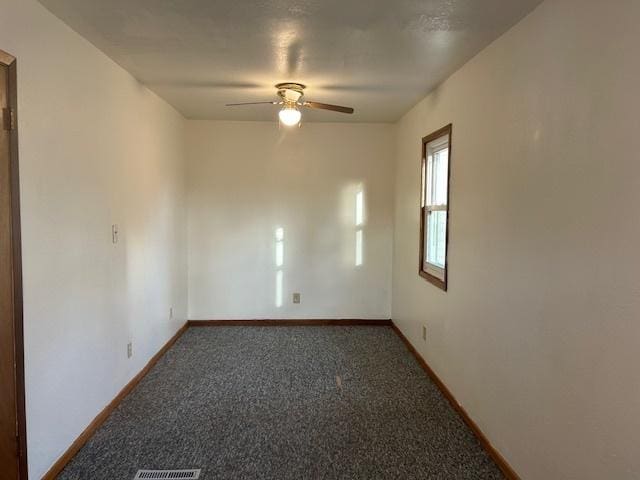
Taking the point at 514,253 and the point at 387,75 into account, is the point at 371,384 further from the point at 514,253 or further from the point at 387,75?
the point at 387,75

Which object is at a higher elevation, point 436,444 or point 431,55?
point 431,55

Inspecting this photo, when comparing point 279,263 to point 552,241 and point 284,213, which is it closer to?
point 284,213

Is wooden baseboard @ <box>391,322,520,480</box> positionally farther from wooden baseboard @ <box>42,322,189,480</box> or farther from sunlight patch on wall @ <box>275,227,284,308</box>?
wooden baseboard @ <box>42,322,189,480</box>

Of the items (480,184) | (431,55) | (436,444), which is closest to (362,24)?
(431,55)

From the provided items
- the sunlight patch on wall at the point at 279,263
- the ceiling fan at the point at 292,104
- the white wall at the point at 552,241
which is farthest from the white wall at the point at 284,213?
the white wall at the point at 552,241

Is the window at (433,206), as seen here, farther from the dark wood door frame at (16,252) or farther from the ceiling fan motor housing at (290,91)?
the dark wood door frame at (16,252)

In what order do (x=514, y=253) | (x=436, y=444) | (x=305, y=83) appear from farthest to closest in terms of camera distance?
(x=305, y=83) → (x=436, y=444) → (x=514, y=253)

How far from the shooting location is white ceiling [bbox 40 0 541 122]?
2098 millimetres

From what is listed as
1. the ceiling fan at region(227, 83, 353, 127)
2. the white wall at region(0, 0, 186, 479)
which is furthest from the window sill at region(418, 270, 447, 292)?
the white wall at region(0, 0, 186, 479)

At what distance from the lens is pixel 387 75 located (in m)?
3.20

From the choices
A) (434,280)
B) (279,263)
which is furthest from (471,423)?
(279,263)

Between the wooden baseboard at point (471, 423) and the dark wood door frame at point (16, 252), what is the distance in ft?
7.66

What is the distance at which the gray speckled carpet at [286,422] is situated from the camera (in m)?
2.35

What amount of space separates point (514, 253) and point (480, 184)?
60 centimetres
